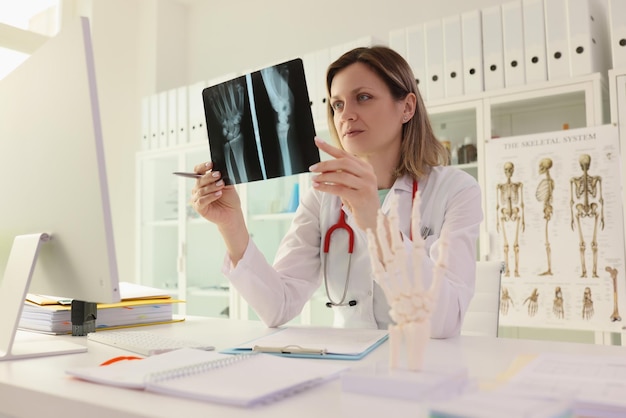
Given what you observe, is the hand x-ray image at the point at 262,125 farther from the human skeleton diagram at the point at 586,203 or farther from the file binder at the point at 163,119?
the file binder at the point at 163,119

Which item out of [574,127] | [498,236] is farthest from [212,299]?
[574,127]

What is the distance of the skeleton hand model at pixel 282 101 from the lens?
42.4 inches

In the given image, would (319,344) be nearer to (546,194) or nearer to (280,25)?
(546,194)

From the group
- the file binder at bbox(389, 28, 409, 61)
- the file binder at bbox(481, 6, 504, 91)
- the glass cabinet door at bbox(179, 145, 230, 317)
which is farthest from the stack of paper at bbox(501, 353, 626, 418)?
the glass cabinet door at bbox(179, 145, 230, 317)

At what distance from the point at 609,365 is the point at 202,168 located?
0.91 meters

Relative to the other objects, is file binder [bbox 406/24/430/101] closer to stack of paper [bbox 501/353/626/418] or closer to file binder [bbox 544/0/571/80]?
file binder [bbox 544/0/571/80]

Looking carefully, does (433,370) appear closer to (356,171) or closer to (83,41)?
(356,171)

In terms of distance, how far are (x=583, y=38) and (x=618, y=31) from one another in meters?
0.12

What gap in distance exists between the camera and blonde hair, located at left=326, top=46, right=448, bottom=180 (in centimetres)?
150

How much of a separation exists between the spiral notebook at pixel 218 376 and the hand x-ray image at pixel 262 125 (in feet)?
1.53

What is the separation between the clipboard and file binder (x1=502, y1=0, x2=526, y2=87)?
1.61 meters

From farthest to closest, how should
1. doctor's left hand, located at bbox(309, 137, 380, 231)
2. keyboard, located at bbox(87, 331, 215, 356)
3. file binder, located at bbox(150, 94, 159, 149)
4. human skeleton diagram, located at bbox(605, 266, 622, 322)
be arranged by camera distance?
file binder, located at bbox(150, 94, 159, 149) < human skeleton diagram, located at bbox(605, 266, 622, 322) < doctor's left hand, located at bbox(309, 137, 380, 231) < keyboard, located at bbox(87, 331, 215, 356)

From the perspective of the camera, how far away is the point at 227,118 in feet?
3.99

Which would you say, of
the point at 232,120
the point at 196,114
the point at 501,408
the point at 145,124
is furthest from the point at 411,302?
the point at 145,124
